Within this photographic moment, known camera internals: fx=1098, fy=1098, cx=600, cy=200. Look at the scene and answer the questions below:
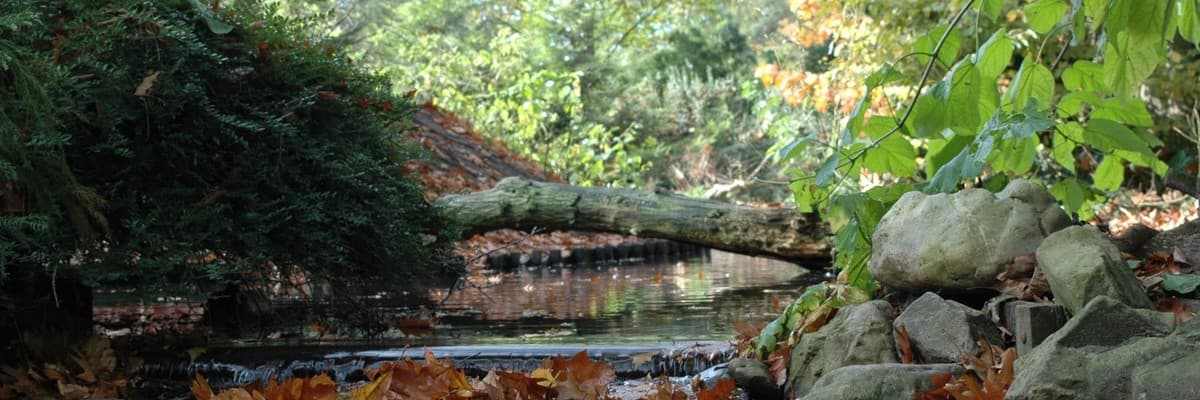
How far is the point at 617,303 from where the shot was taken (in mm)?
→ 6559

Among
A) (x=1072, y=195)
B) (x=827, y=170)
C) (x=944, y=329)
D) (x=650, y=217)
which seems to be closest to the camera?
(x=944, y=329)

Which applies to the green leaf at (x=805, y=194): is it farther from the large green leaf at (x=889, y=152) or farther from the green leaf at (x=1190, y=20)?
the green leaf at (x=1190, y=20)

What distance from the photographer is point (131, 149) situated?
440 cm

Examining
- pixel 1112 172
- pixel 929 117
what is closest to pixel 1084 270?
pixel 929 117

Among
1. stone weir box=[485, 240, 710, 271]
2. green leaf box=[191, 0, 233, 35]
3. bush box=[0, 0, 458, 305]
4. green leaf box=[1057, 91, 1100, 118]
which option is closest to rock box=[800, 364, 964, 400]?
green leaf box=[1057, 91, 1100, 118]

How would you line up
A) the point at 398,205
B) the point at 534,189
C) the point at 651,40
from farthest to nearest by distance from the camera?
the point at 651,40, the point at 534,189, the point at 398,205

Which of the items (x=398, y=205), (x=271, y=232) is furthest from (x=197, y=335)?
(x=398, y=205)

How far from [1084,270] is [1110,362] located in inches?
28.2

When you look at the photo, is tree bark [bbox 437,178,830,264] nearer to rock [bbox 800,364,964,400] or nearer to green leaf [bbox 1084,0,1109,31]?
rock [bbox 800,364,964,400]

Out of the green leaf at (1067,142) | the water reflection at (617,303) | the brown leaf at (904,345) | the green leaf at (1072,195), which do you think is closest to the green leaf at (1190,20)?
the brown leaf at (904,345)

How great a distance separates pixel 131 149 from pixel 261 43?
743 millimetres

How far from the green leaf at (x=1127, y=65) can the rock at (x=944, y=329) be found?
1.30 m

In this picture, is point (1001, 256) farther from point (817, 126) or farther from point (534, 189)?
point (817, 126)

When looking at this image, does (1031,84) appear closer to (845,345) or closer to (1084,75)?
(1084,75)
